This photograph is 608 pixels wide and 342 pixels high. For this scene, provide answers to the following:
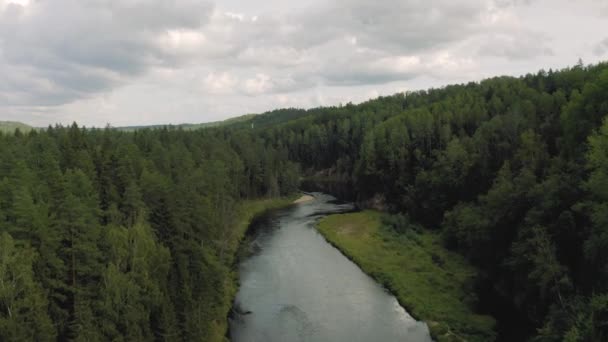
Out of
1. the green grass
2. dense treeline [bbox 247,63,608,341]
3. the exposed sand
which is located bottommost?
the green grass

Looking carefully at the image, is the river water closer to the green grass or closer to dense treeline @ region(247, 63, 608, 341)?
the green grass

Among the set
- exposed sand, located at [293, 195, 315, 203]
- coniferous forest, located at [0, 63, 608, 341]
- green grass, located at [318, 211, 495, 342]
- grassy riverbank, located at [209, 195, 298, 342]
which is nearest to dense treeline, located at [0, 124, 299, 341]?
coniferous forest, located at [0, 63, 608, 341]

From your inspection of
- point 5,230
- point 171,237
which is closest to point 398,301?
point 171,237

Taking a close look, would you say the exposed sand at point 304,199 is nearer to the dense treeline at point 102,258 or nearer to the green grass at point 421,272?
the green grass at point 421,272

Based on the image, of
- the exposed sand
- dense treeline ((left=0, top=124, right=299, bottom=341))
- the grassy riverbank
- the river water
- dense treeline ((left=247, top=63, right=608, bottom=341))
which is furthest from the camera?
the exposed sand

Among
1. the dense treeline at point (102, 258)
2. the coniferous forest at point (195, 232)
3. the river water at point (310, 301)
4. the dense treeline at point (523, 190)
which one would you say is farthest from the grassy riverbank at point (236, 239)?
the dense treeline at point (523, 190)

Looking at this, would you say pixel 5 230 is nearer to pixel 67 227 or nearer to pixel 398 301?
pixel 67 227
